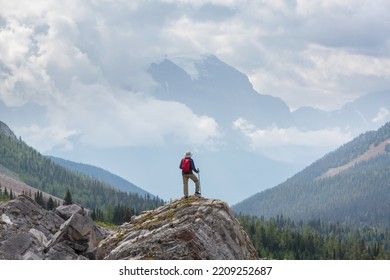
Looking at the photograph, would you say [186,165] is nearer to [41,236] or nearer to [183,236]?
[183,236]

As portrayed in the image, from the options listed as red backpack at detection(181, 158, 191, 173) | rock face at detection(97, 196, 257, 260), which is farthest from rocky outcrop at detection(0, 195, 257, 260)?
red backpack at detection(181, 158, 191, 173)

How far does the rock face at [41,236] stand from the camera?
257 ft

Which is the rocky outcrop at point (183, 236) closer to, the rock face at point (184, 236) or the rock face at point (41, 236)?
the rock face at point (184, 236)

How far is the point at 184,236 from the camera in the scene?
51.3 metres

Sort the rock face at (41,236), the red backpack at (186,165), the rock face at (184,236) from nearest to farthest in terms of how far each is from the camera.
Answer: the rock face at (184,236) < the red backpack at (186,165) < the rock face at (41,236)

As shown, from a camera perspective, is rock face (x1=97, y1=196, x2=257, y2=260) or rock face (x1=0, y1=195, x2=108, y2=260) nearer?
rock face (x1=97, y1=196, x2=257, y2=260)

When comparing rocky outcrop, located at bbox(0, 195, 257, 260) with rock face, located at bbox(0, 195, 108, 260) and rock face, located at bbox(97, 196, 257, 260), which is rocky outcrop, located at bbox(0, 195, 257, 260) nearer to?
rock face, located at bbox(97, 196, 257, 260)

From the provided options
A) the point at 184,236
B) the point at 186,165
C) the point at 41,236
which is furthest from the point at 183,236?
the point at 41,236

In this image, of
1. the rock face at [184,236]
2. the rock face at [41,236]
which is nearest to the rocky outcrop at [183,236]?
the rock face at [184,236]

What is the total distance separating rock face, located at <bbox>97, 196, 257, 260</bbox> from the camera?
50969 mm

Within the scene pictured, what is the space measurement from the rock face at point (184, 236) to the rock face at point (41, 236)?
23.7 metres

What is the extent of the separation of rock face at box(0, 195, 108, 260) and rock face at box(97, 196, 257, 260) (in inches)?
931

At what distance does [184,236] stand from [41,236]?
46.5 metres
